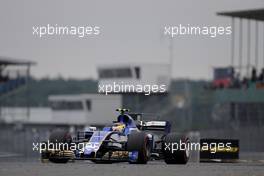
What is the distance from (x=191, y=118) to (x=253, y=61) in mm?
12420

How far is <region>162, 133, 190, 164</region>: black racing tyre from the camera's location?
27797 millimetres

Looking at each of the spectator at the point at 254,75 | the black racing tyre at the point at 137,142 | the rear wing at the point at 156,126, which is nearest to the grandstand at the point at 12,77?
the spectator at the point at 254,75

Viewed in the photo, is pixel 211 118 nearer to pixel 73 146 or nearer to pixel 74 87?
pixel 74 87

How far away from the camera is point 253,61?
60438mm

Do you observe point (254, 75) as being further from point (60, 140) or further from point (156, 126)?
point (60, 140)

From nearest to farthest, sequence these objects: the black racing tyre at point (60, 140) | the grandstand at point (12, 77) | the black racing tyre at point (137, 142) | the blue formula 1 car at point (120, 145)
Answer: the black racing tyre at point (137, 142), the blue formula 1 car at point (120, 145), the black racing tyre at point (60, 140), the grandstand at point (12, 77)

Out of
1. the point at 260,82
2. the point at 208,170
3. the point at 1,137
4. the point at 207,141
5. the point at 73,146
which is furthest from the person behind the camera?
the point at 260,82

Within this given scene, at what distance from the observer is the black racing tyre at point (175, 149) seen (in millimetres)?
27797

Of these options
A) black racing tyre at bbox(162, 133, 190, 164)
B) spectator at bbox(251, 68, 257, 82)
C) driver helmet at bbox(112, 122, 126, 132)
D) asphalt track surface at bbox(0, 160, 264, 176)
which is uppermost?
spectator at bbox(251, 68, 257, 82)

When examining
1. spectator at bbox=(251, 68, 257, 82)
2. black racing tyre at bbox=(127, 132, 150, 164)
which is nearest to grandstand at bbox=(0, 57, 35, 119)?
spectator at bbox=(251, 68, 257, 82)

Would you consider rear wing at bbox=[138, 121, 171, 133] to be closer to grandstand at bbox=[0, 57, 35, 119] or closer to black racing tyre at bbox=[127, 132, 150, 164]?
black racing tyre at bbox=[127, 132, 150, 164]

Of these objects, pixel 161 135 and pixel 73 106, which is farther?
pixel 73 106

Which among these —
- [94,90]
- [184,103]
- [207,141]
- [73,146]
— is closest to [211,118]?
[184,103]

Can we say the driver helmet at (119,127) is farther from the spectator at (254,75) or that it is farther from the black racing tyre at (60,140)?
the spectator at (254,75)
